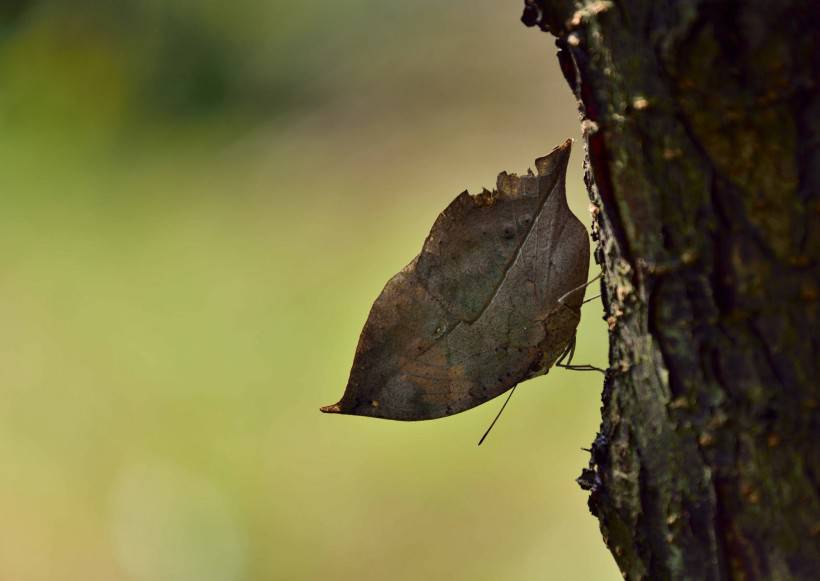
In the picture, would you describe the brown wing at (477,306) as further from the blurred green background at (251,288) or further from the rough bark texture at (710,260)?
the blurred green background at (251,288)

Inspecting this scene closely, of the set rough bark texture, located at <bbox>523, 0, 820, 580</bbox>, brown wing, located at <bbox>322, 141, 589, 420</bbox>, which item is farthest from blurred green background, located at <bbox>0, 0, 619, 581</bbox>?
rough bark texture, located at <bbox>523, 0, 820, 580</bbox>

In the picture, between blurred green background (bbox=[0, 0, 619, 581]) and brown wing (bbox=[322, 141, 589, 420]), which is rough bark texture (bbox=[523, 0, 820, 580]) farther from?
blurred green background (bbox=[0, 0, 619, 581])

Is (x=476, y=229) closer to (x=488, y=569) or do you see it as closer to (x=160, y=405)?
(x=488, y=569)

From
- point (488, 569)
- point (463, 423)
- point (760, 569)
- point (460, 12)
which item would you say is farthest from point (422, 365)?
point (460, 12)

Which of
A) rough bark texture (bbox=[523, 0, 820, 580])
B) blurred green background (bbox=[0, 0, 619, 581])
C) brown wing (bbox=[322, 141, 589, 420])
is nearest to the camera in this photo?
rough bark texture (bbox=[523, 0, 820, 580])

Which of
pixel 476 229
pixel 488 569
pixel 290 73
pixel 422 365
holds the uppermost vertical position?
pixel 290 73
